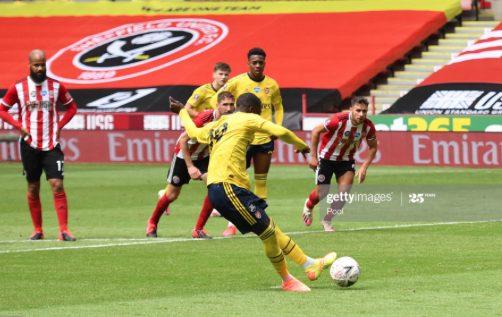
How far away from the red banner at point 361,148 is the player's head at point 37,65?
43.0 feet

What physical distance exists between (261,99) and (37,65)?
2751mm

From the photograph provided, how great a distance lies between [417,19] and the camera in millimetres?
33344

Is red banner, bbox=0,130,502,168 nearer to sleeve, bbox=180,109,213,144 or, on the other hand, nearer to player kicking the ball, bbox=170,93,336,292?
sleeve, bbox=180,109,213,144

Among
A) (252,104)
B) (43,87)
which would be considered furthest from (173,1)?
(252,104)

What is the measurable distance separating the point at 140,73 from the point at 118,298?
95.1ft

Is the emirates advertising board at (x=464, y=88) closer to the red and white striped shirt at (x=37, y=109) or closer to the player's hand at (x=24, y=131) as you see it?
the red and white striped shirt at (x=37, y=109)

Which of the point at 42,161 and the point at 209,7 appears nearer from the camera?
the point at 42,161

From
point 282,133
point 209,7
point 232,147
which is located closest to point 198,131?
point 232,147

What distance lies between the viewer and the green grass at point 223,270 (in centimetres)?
630

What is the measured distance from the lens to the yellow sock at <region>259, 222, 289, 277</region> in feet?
→ 23.1

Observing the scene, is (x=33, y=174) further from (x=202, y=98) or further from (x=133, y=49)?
(x=133, y=49)

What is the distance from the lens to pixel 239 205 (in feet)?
23.4

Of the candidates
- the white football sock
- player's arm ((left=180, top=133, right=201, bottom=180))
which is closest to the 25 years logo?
player's arm ((left=180, top=133, right=201, bottom=180))

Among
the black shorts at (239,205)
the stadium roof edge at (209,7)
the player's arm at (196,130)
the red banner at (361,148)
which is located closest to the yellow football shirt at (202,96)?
the player's arm at (196,130)
